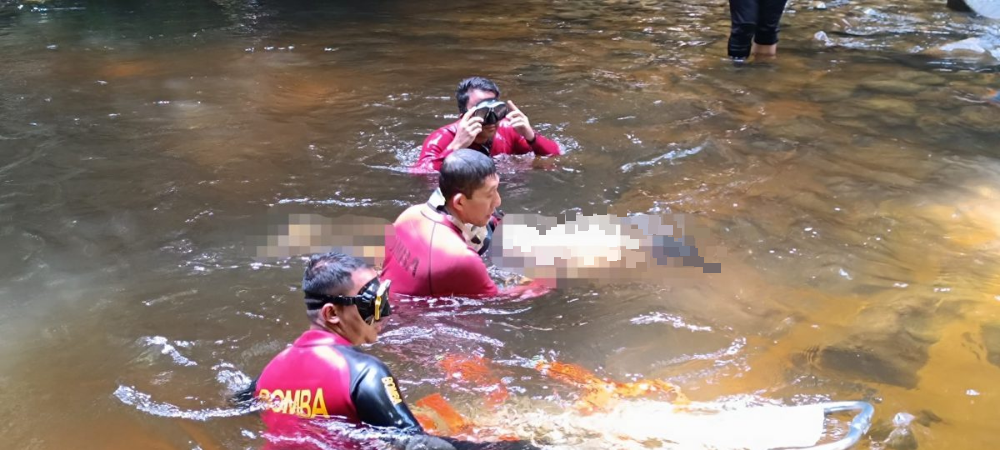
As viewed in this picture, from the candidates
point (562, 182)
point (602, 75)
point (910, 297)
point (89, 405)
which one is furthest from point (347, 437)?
point (602, 75)

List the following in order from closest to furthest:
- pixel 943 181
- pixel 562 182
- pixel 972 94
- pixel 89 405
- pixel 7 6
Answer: pixel 89 405 < pixel 943 181 < pixel 562 182 < pixel 972 94 < pixel 7 6

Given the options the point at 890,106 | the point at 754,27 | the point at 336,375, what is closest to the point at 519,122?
the point at 336,375

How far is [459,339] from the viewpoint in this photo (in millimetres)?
3971

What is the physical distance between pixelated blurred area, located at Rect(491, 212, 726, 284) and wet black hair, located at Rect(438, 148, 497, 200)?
0.82 meters

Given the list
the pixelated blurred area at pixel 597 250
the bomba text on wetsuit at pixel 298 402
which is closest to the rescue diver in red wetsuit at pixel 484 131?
the pixelated blurred area at pixel 597 250

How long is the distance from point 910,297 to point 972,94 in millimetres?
4652

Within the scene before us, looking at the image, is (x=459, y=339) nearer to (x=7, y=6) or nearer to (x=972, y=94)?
(x=972, y=94)

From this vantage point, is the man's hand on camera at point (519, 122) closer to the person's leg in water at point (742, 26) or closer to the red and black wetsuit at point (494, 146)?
the red and black wetsuit at point (494, 146)

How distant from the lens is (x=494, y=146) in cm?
606

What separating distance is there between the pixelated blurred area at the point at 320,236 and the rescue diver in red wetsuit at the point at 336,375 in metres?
1.51

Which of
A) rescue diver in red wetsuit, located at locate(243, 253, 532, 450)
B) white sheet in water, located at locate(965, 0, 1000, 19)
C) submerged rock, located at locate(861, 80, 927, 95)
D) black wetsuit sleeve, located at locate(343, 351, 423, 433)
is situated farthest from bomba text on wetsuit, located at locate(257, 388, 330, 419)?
white sheet in water, located at locate(965, 0, 1000, 19)

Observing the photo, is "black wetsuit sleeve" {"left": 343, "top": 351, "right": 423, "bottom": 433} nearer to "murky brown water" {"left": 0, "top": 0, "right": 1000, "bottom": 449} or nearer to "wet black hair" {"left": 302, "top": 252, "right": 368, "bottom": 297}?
"wet black hair" {"left": 302, "top": 252, "right": 368, "bottom": 297}

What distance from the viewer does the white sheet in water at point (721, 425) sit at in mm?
3008

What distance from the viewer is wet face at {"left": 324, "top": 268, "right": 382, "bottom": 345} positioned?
2803mm
